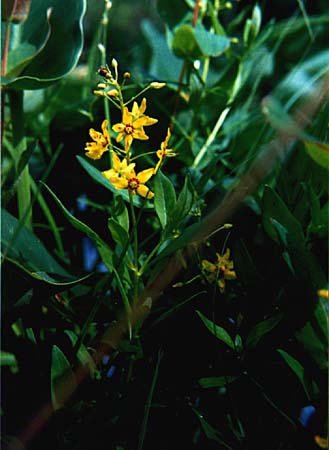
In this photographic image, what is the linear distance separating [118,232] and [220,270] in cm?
4

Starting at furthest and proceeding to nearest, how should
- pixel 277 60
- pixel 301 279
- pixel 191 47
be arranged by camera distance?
1. pixel 277 60
2. pixel 191 47
3. pixel 301 279

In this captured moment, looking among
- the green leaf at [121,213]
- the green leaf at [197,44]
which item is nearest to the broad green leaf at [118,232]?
the green leaf at [121,213]

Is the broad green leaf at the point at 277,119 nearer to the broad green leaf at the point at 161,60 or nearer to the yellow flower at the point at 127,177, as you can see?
the yellow flower at the point at 127,177

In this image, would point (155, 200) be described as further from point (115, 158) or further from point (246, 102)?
point (246, 102)

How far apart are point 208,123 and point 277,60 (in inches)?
6.5

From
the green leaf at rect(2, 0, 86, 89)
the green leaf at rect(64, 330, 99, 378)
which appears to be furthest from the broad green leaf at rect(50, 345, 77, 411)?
the green leaf at rect(2, 0, 86, 89)

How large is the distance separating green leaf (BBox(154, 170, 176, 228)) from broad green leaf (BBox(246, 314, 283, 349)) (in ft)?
0.15

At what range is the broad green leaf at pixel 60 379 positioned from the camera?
248 mm

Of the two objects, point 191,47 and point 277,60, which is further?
point 277,60

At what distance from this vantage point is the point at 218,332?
25 cm

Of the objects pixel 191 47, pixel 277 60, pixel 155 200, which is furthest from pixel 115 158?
pixel 277 60

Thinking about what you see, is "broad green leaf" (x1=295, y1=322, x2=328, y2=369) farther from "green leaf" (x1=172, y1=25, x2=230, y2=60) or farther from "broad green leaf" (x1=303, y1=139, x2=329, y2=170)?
"green leaf" (x1=172, y1=25, x2=230, y2=60)

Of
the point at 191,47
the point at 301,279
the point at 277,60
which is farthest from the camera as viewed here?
the point at 277,60

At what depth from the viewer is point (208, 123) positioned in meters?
0.39
